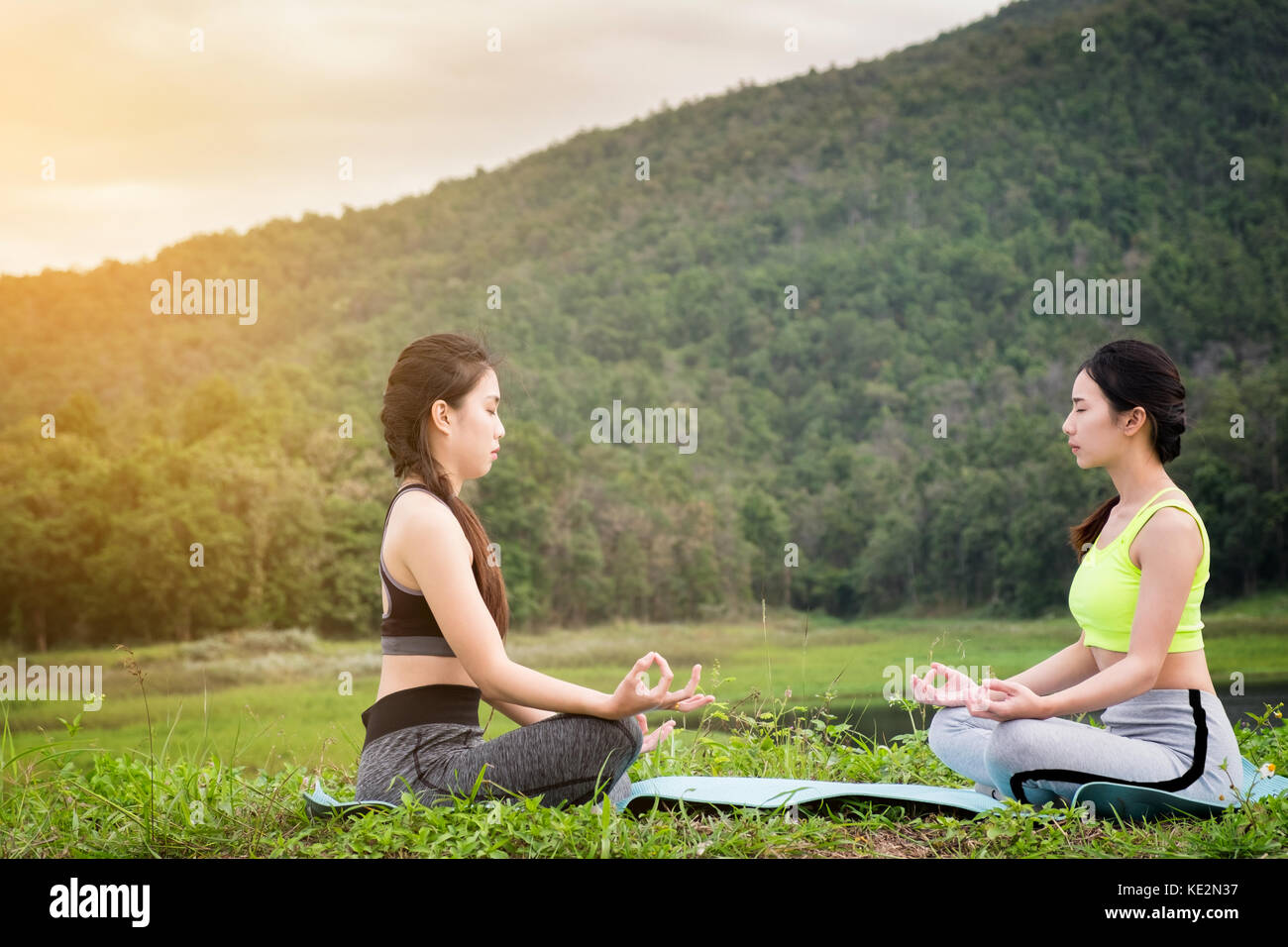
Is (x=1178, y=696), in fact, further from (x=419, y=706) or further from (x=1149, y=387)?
(x=419, y=706)

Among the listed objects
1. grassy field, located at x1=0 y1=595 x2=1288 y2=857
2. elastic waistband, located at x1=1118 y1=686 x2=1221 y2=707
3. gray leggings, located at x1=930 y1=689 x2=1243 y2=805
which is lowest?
grassy field, located at x1=0 y1=595 x2=1288 y2=857

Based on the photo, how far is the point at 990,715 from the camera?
320 cm

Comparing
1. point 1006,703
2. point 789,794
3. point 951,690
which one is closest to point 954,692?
point 951,690

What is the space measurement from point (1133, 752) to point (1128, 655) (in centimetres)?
31

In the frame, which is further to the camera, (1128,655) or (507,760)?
(1128,655)

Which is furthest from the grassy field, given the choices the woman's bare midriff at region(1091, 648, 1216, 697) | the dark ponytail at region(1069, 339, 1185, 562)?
the dark ponytail at region(1069, 339, 1185, 562)

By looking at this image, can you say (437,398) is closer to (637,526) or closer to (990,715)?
(990,715)

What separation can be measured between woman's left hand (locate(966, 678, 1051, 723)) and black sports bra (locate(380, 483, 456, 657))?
149cm

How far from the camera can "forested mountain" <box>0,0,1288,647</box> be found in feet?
137

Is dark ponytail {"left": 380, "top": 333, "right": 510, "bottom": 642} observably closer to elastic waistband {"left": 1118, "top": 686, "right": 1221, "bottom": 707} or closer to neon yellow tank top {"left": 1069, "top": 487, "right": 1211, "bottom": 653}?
neon yellow tank top {"left": 1069, "top": 487, "right": 1211, "bottom": 653}

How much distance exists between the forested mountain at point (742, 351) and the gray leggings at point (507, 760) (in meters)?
37.4

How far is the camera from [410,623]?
299cm

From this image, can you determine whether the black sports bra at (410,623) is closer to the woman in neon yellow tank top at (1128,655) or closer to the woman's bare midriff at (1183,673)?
the woman in neon yellow tank top at (1128,655)
